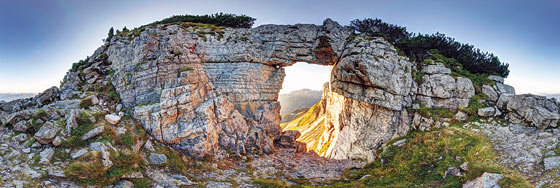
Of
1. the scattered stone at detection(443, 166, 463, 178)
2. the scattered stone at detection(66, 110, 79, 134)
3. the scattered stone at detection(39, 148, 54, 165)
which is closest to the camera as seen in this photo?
the scattered stone at detection(39, 148, 54, 165)

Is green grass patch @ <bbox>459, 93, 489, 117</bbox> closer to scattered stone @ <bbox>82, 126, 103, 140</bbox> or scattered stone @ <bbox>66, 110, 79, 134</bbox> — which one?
scattered stone @ <bbox>82, 126, 103, 140</bbox>

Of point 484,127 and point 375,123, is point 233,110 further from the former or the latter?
point 484,127

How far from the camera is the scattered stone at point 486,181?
35.6 feet

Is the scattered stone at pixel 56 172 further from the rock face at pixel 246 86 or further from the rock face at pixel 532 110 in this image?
the rock face at pixel 532 110

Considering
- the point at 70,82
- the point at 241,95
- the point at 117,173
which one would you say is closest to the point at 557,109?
the point at 241,95

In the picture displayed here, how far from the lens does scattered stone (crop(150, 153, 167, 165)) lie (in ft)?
50.7

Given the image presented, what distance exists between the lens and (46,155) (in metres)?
11.9

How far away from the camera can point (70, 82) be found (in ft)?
66.4

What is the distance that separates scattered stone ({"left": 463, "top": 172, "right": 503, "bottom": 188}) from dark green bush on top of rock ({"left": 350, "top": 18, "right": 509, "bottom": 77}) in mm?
14737

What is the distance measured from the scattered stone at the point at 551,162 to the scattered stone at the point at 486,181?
7.90ft

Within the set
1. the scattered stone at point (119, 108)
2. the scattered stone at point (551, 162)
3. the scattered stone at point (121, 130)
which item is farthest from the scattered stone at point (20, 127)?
the scattered stone at point (551, 162)

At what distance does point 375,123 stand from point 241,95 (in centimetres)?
1378

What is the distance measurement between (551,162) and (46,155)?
2564cm

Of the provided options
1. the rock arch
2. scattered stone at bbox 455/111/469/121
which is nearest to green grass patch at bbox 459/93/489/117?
scattered stone at bbox 455/111/469/121
